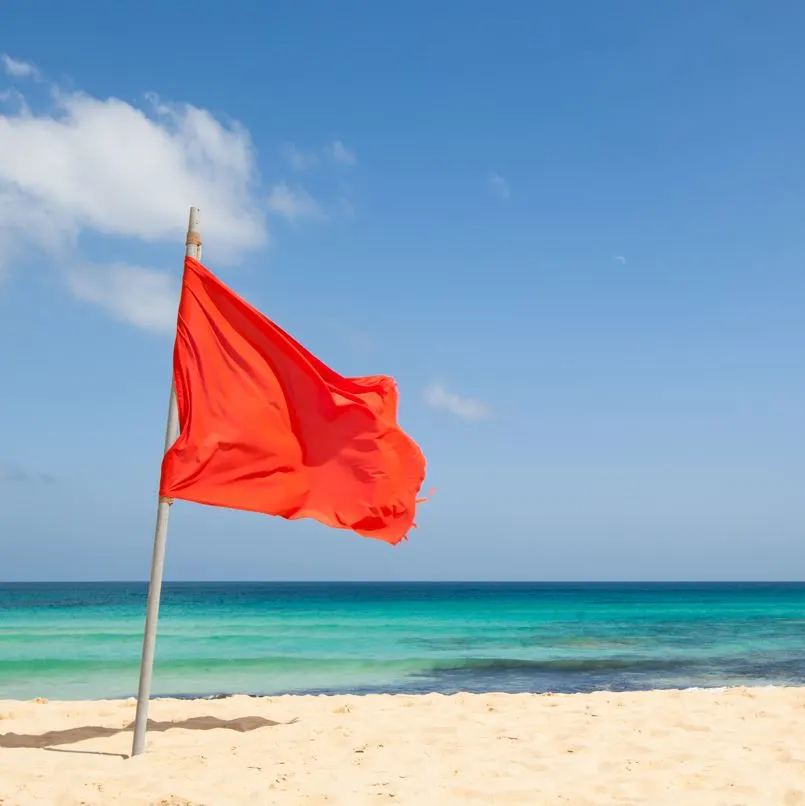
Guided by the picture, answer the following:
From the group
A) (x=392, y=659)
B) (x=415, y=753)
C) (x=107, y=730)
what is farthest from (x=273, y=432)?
(x=392, y=659)

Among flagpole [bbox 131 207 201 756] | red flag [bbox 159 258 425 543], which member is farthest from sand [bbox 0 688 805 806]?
red flag [bbox 159 258 425 543]

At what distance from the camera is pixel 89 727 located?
29.7 ft

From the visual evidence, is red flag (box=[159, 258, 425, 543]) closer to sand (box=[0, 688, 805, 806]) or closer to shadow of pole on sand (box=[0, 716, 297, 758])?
sand (box=[0, 688, 805, 806])

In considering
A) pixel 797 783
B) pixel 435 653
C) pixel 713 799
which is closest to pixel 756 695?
pixel 797 783

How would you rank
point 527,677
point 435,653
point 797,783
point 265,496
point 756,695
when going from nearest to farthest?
point 797,783, point 265,496, point 756,695, point 527,677, point 435,653

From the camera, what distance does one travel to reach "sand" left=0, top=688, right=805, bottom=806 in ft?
19.9

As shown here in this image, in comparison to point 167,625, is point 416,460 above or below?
above

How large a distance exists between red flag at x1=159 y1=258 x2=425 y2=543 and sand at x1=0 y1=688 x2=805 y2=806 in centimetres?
210

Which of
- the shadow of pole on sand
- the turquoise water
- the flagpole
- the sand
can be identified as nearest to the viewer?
the sand

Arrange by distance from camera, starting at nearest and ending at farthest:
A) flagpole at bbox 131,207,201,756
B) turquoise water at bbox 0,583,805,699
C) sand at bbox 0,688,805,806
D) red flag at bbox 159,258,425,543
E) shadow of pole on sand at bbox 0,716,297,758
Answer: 1. sand at bbox 0,688,805,806
2. flagpole at bbox 131,207,201,756
3. red flag at bbox 159,258,425,543
4. shadow of pole on sand at bbox 0,716,297,758
5. turquoise water at bbox 0,583,805,699

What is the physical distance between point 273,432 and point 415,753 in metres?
3.15

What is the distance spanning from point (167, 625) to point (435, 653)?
1912 cm

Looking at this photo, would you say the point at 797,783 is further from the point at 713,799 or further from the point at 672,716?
the point at 672,716

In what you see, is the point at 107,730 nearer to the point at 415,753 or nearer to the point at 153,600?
the point at 153,600
